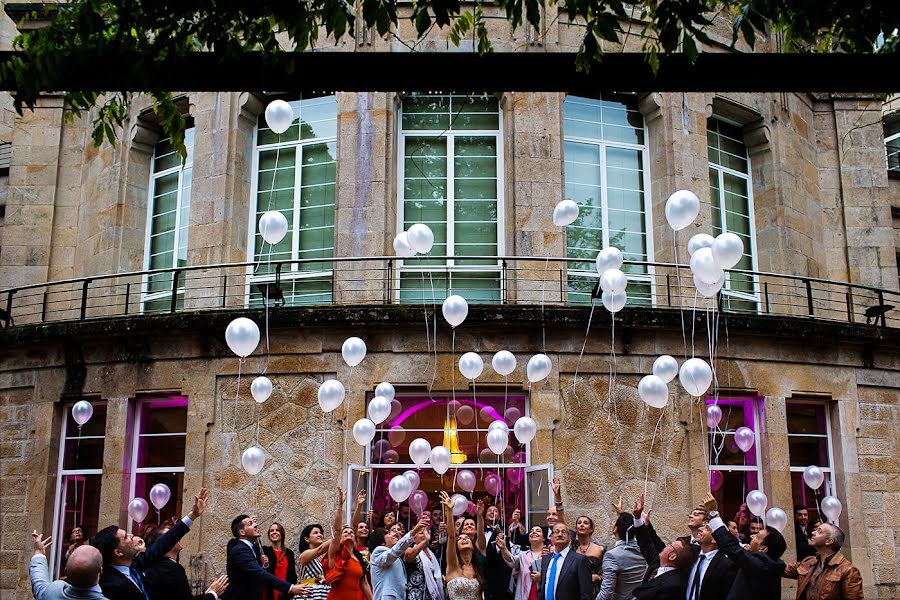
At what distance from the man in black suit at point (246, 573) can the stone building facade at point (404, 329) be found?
16.1 feet

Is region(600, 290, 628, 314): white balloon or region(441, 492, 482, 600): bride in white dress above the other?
region(600, 290, 628, 314): white balloon

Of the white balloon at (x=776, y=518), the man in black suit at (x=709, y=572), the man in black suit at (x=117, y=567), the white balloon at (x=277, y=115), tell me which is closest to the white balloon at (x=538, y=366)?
the white balloon at (x=776, y=518)

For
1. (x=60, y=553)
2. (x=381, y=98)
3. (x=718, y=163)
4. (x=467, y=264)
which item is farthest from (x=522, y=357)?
(x=60, y=553)

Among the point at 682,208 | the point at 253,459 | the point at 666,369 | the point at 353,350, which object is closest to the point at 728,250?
the point at 682,208

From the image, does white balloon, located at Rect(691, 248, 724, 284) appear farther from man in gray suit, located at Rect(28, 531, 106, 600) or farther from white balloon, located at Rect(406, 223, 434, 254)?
man in gray suit, located at Rect(28, 531, 106, 600)

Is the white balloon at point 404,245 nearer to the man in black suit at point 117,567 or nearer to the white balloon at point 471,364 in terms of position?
the white balloon at point 471,364

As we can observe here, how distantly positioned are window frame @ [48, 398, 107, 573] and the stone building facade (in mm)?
47

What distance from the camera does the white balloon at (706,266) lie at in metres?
10.9

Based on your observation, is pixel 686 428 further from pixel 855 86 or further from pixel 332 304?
pixel 855 86

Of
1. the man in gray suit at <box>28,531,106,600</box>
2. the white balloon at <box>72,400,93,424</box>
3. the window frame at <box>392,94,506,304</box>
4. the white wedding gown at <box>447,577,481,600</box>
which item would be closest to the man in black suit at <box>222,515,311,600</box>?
the white wedding gown at <box>447,577,481,600</box>

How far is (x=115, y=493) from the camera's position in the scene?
14.8 metres

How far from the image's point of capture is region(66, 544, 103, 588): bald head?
5168 mm

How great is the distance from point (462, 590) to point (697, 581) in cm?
261

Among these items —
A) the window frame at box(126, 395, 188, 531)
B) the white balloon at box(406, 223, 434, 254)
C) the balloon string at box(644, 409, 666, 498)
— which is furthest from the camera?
the window frame at box(126, 395, 188, 531)
